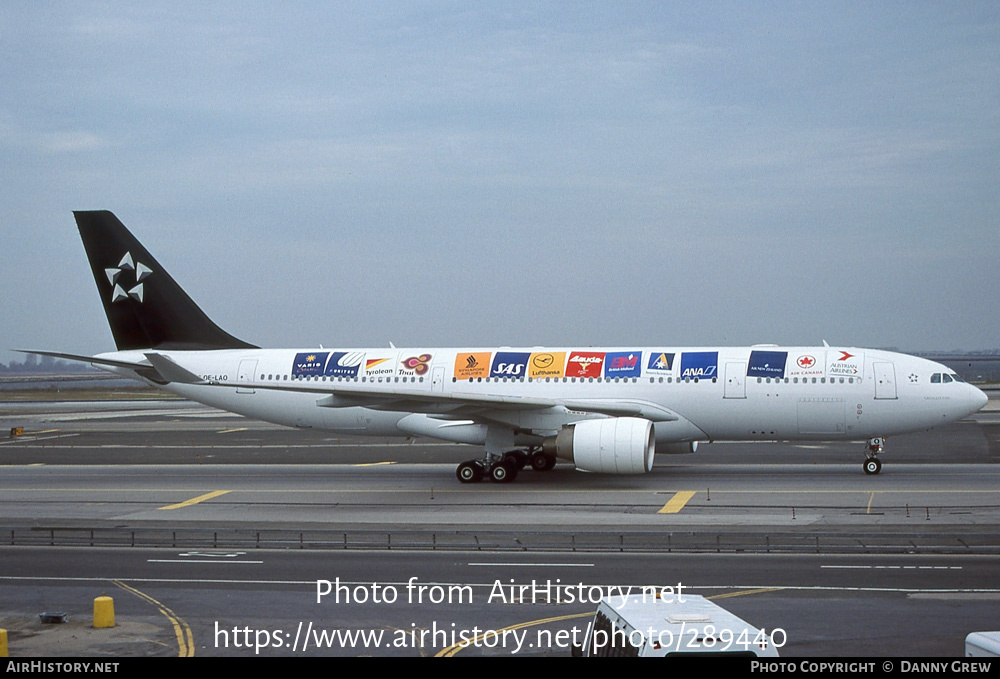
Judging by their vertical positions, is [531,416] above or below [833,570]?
above

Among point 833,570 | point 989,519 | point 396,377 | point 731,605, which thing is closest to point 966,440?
point 989,519

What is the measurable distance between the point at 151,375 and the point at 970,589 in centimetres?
2942

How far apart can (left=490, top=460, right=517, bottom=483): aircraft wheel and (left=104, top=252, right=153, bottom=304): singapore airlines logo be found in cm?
1601

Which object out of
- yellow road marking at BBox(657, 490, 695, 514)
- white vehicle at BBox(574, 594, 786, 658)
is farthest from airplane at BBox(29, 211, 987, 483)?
white vehicle at BBox(574, 594, 786, 658)

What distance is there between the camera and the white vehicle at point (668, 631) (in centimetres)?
959

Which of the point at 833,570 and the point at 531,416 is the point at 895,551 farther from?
the point at 531,416

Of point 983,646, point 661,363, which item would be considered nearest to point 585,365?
point 661,363

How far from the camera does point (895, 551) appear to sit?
20.3m


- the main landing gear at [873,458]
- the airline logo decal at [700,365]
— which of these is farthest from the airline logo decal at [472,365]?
the main landing gear at [873,458]

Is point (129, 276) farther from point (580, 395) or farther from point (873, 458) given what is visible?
point (873, 458)

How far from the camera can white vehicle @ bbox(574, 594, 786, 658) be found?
31.4ft

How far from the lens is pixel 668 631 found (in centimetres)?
991

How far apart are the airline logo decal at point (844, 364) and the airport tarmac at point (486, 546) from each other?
3.41 meters

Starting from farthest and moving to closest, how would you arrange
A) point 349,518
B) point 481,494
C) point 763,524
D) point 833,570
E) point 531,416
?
point 531,416 < point 481,494 < point 349,518 < point 763,524 < point 833,570
